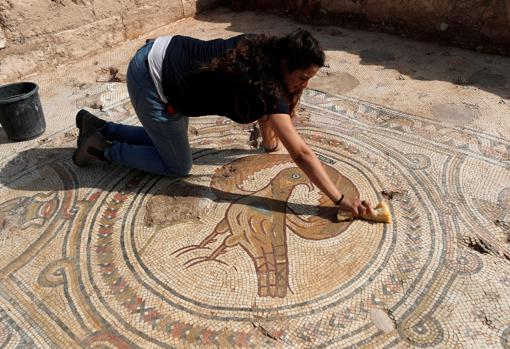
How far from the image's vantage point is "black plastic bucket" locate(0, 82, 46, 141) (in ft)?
12.2

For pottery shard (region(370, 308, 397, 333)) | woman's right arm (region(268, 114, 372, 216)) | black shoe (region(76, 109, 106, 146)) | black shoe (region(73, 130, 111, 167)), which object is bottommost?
pottery shard (region(370, 308, 397, 333))

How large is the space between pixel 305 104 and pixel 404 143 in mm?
1162

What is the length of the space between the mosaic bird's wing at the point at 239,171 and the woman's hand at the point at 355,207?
76cm

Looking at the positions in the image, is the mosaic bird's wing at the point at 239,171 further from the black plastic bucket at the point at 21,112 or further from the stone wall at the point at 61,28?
the stone wall at the point at 61,28

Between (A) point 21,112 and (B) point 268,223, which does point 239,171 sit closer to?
(B) point 268,223

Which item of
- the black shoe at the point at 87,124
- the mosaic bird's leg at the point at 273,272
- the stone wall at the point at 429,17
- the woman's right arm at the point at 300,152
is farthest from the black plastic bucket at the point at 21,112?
the stone wall at the point at 429,17

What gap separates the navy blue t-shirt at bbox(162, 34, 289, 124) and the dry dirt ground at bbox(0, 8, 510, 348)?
2.51 feet

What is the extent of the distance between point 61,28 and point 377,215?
466 centimetres

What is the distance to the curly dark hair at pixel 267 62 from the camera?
2.25 m

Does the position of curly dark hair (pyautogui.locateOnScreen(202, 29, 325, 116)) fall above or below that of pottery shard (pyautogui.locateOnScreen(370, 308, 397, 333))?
above

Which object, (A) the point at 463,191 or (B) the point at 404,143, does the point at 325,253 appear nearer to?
(A) the point at 463,191

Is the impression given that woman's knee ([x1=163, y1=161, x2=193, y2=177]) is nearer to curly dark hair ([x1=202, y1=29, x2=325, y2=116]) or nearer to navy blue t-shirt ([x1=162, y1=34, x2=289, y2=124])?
navy blue t-shirt ([x1=162, y1=34, x2=289, y2=124])

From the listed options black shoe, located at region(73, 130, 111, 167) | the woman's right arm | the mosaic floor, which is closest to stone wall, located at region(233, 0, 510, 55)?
the mosaic floor

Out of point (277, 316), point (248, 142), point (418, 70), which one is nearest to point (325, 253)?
point (277, 316)
